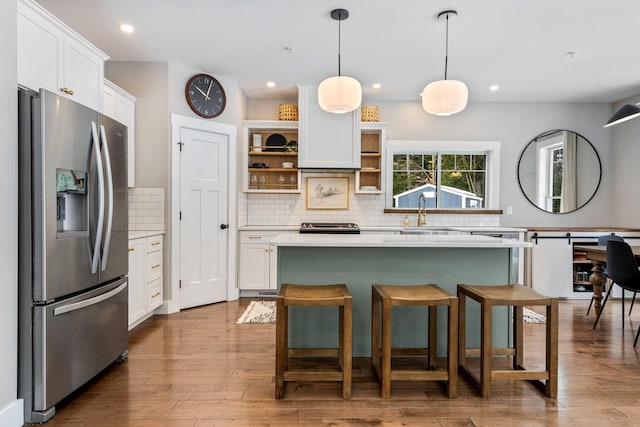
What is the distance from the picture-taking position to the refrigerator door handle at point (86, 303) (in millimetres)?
1947

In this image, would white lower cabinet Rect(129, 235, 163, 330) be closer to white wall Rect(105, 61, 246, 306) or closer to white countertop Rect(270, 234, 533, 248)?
white wall Rect(105, 61, 246, 306)

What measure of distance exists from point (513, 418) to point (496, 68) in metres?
3.50

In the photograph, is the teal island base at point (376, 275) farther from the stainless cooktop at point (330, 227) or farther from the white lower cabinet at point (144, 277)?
the stainless cooktop at point (330, 227)

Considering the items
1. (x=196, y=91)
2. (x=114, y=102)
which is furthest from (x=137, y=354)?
(x=196, y=91)

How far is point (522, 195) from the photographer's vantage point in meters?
5.21

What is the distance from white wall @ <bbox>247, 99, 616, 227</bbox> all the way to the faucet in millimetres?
860

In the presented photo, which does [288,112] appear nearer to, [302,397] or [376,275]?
[376,275]

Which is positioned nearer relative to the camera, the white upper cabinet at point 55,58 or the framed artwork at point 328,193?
the white upper cabinet at point 55,58

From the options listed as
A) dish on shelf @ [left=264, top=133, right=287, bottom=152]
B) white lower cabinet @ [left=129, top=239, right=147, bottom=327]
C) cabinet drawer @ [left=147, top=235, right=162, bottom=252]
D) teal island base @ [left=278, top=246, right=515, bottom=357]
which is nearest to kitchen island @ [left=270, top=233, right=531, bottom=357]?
teal island base @ [left=278, top=246, right=515, bottom=357]

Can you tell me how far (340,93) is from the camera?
2637 millimetres

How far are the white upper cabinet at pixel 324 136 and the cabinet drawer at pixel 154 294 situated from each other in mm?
2148

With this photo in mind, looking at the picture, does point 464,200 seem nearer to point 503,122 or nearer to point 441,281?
point 503,122

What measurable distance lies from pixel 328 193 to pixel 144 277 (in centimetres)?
259

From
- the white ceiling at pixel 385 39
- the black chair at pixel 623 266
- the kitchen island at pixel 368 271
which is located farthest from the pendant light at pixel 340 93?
the black chair at pixel 623 266
